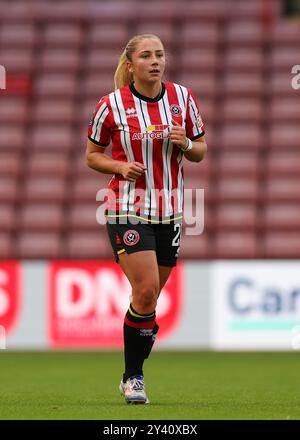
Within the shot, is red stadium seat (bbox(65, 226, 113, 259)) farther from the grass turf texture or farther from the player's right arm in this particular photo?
A: the player's right arm

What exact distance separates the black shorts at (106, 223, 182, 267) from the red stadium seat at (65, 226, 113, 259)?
268 inches

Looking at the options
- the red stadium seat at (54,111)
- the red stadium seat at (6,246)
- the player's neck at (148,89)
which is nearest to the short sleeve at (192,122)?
the player's neck at (148,89)

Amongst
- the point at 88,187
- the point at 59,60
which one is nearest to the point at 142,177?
the point at 88,187

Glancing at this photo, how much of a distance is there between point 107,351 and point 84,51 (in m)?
5.12

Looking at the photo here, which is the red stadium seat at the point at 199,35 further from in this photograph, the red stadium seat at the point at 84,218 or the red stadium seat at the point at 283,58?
the red stadium seat at the point at 84,218

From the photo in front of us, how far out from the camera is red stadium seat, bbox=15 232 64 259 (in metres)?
12.3

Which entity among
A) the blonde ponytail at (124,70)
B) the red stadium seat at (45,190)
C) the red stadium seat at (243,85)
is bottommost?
the red stadium seat at (45,190)

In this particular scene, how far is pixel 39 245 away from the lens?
12359 millimetres

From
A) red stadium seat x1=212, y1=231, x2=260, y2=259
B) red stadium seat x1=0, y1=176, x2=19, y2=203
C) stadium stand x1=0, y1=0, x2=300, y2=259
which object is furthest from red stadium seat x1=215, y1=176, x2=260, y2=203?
red stadium seat x1=0, y1=176, x2=19, y2=203

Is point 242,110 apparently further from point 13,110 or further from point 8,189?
point 8,189

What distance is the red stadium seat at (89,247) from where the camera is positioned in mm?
12242

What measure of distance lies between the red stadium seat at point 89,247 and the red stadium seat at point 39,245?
5.9 inches

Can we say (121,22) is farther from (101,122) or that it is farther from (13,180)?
(101,122)

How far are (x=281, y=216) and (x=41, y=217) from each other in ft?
8.51
